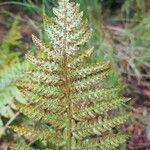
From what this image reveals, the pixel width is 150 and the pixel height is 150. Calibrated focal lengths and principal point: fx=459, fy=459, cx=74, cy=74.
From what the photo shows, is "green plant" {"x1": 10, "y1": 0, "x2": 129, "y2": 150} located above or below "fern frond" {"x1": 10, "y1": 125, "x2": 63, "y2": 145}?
above

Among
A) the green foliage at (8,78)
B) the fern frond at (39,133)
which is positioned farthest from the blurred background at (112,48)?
the fern frond at (39,133)

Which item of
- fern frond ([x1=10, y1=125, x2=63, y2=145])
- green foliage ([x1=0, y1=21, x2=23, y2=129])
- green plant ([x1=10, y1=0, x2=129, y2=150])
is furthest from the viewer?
green foliage ([x1=0, y1=21, x2=23, y2=129])

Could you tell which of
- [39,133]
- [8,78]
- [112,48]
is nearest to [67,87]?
[39,133]

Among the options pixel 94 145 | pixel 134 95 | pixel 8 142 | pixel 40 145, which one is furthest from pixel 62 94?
pixel 134 95

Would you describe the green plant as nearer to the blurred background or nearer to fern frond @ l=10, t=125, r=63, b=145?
fern frond @ l=10, t=125, r=63, b=145

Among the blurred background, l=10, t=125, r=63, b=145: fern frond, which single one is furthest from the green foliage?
l=10, t=125, r=63, b=145: fern frond

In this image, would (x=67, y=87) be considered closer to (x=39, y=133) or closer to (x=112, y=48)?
(x=39, y=133)

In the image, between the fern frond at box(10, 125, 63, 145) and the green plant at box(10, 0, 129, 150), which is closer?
the green plant at box(10, 0, 129, 150)
